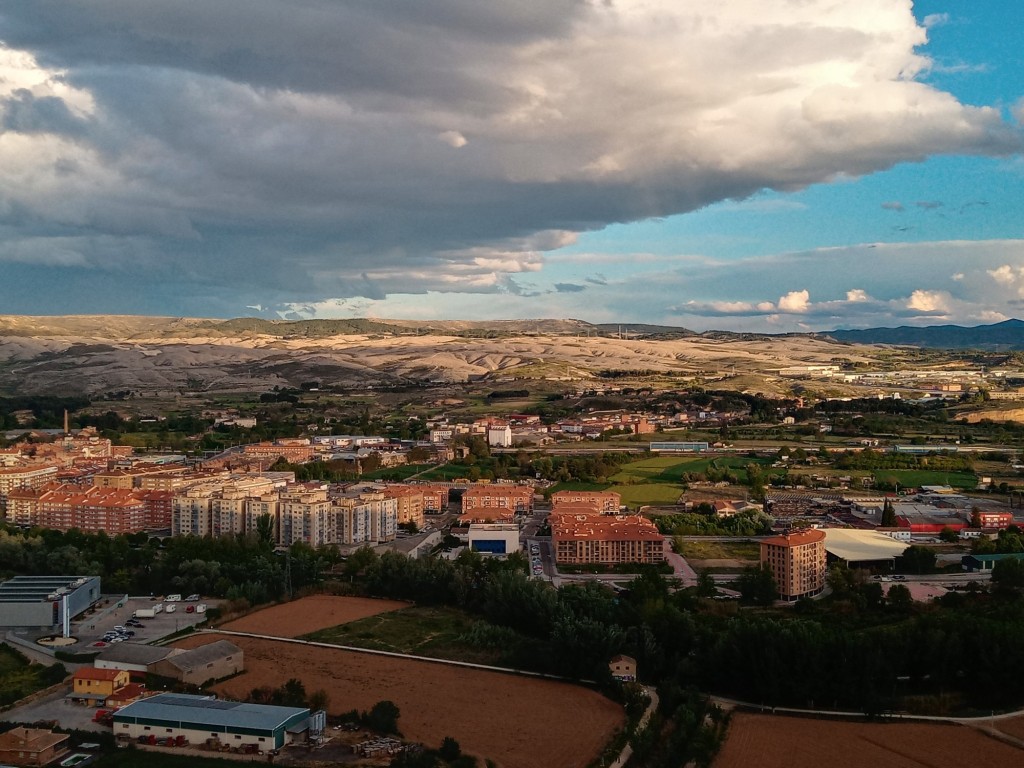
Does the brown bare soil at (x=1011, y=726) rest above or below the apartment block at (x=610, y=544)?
below

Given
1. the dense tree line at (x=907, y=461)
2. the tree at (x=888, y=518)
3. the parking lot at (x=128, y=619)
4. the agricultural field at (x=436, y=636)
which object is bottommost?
the parking lot at (x=128, y=619)

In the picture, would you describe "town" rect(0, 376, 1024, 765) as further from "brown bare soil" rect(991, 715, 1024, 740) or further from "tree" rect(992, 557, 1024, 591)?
"brown bare soil" rect(991, 715, 1024, 740)

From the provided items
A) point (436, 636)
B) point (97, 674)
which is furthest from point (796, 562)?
point (97, 674)

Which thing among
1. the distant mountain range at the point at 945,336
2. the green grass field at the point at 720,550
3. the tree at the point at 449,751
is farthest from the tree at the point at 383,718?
the distant mountain range at the point at 945,336

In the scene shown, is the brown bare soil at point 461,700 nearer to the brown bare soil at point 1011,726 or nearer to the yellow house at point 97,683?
the yellow house at point 97,683

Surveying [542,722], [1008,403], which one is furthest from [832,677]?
[1008,403]

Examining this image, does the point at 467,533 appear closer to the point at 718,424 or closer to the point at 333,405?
the point at 718,424

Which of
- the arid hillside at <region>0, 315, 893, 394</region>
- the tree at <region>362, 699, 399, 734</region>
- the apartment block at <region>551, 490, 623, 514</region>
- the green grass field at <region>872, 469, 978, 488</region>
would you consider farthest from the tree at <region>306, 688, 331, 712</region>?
the arid hillside at <region>0, 315, 893, 394</region>
